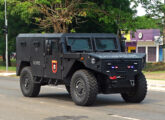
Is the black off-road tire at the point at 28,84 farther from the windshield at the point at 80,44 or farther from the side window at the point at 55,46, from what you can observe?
the windshield at the point at 80,44

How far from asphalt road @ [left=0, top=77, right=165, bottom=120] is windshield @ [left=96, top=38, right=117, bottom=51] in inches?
69.7

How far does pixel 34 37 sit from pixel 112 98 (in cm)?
352

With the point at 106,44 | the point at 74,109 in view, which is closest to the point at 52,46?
the point at 106,44

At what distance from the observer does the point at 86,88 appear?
41.4ft

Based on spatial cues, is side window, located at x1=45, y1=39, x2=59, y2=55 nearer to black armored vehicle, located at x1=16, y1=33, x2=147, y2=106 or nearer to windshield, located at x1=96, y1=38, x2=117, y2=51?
black armored vehicle, located at x1=16, y1=33, x2=147, y2=106

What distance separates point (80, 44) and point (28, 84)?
9.08 ft

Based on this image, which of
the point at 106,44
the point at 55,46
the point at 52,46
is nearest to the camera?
the point at 55,46

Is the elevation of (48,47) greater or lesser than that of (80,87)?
greater

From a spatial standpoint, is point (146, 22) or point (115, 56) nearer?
point (115, 56)

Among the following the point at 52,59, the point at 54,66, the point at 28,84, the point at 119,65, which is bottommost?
the point at 28,84

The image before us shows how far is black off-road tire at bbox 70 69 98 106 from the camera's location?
41.2ft

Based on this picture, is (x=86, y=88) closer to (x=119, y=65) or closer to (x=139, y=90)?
(x=119, y=65)

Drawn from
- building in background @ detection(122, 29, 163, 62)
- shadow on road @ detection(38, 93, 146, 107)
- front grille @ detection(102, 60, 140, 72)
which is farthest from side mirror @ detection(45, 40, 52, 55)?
building in background @ detection(122, 29, 163, 62)

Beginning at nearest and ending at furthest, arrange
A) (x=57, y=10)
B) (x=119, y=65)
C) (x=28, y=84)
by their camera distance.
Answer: (x=119, y=65) → (x=28, y=84) → (x=57, y=10)
